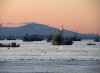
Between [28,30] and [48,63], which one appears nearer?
[28,30]

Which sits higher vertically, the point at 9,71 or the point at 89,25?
the point at 89,25

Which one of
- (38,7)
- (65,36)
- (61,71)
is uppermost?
(38,7)

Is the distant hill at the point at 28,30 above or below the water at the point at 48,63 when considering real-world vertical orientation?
above

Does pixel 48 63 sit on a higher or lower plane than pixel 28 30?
lower

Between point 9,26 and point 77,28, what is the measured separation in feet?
3.47

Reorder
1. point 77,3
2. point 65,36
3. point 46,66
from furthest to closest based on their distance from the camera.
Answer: point 46,66 → point 65,36 → point 77,3

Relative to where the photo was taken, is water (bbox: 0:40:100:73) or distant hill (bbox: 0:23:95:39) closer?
distant hill (bbox: 0:23:95:39)

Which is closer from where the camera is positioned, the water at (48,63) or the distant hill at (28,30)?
the distant hill at (28,30)

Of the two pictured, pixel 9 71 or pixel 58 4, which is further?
pixel 9 71

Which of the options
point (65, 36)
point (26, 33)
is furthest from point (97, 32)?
point (26, 33)

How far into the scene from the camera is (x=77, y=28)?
641 cm

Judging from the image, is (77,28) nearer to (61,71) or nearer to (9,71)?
(61,71)

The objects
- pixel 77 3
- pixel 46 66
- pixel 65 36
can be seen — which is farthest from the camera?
pixel 46 66

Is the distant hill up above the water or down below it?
above
